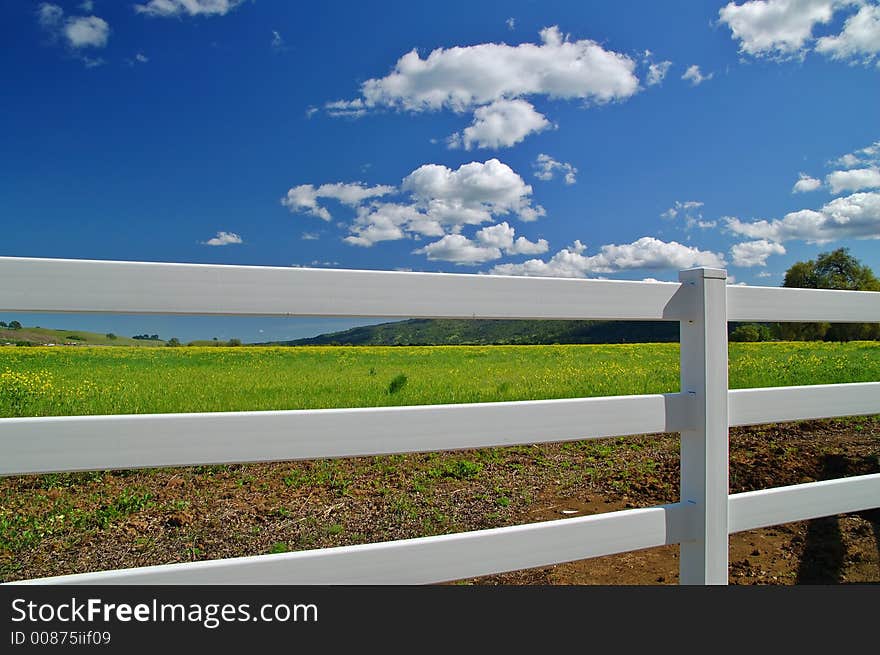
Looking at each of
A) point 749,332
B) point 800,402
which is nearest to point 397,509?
point 800,402

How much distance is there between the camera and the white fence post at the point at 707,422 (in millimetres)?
2314

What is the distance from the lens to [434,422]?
1.97m

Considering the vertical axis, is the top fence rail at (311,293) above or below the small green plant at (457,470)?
above

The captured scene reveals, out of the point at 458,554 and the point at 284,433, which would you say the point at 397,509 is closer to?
the point at 458,554

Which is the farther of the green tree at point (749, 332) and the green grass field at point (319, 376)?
the green tree at point (749, 332)

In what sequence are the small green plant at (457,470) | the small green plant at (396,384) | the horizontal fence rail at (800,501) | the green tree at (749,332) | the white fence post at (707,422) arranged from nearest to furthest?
1. the white fence post at (707,422)
2. the horizontal fence rail at (800,501)
3. the small green plant at (457,470)
4. the small green plant at (396,384)
5. the green tree at (749,332)

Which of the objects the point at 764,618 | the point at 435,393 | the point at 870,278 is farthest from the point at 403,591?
the point at 870,278

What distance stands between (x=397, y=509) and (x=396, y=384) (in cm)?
222

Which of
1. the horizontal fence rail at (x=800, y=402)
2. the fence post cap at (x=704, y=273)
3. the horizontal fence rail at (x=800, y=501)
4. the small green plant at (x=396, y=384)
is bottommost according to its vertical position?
the horizontal fence rail at (x=800, y=501)

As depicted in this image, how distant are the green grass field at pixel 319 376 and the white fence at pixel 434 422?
11.1ft

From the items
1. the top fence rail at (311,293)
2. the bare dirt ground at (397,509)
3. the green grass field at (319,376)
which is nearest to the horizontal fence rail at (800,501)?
the bare dirt ground at (397,509)

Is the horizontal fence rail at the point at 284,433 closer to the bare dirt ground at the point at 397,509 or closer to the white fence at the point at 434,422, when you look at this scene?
the white fence at the point at 434,422

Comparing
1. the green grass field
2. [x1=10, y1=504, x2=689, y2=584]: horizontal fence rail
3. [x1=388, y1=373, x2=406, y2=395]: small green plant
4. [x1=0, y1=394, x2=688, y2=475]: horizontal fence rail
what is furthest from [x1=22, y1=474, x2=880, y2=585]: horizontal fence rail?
[x1=388, y1=373, x2=406, y2=395]: small green plant

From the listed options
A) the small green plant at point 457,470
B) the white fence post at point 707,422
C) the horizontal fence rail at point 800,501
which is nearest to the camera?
the white fence post at point 707,422
